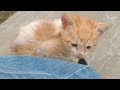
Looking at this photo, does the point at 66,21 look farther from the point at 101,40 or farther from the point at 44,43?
the point at 101,40

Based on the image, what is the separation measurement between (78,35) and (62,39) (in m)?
0.11

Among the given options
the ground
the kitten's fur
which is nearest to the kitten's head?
A: the kitten's fur

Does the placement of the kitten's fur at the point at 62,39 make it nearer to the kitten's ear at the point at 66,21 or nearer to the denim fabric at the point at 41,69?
the kitten's ear at the point at 66,21

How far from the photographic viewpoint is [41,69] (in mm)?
1826

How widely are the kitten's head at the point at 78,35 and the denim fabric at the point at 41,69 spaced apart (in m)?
0.40

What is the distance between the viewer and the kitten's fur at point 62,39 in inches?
87.7

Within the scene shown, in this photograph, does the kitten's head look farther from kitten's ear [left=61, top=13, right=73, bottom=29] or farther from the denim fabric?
the denim fabric

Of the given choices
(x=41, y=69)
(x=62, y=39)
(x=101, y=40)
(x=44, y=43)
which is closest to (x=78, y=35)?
(x=62, y=39)

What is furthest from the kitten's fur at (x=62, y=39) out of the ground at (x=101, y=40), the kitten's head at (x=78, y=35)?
the ground at (x=101, y=40)

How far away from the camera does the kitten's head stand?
223cm
